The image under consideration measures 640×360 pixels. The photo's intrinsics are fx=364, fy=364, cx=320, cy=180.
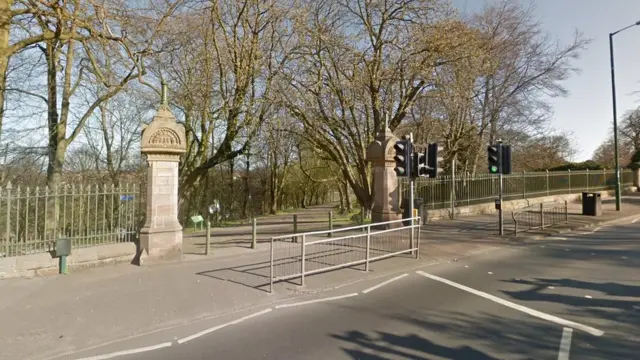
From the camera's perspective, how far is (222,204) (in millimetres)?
33812

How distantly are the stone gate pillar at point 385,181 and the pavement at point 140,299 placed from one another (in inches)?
126

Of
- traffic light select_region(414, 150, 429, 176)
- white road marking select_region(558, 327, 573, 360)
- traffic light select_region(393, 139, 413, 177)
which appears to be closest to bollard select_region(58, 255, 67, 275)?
traffic light select_region(393, 139, 413, 177)

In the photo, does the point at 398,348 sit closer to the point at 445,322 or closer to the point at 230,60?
the point at 445,322

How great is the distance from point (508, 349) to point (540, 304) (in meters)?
2.05

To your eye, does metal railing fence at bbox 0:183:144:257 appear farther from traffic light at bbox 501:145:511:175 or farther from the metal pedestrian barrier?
the metal pedestrian barrier

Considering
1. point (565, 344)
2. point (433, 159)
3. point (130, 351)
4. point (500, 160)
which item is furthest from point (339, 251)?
point (500, 160)

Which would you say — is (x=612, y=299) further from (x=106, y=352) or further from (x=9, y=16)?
(x=9, y=16)

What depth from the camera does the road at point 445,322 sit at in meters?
4.23

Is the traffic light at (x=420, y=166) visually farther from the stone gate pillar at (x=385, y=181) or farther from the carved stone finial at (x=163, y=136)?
the carved stone finial at (x=163, y=136)

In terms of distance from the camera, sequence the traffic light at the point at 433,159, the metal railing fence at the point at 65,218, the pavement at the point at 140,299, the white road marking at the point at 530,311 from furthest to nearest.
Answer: the traffic light at the point at 433,159 < the metal railing fence at the point at 65,218 < the white road marking at the point at 530,311 < the pavement at the point at 140,299

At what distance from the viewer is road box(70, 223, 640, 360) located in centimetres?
423

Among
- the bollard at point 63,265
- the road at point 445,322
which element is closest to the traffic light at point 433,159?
the road at point 445,322

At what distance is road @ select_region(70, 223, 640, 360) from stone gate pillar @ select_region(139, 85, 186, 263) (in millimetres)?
3940

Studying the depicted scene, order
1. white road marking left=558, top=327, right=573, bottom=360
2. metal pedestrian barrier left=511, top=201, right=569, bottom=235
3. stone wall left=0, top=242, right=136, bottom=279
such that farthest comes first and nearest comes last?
metal pedestrian barrier left=511, top=201, right=569, bottom=235 < stone wall left=0, top=242, right=136, bottom=279 < white road marking left=558, top=327, right=573, bottom=360
